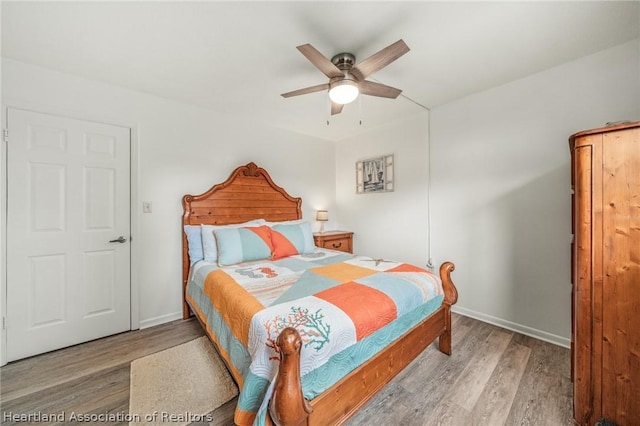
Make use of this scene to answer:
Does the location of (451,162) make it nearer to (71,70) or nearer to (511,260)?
(511,260)

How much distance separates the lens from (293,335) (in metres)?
0.99

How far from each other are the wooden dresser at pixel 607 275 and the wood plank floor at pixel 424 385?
0.29m

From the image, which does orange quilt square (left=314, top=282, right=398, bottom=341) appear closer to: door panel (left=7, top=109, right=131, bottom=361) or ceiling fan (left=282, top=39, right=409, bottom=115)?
ceiling fan (left=282, top=39, right=409, bottom=115)

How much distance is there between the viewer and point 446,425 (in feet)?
4.58

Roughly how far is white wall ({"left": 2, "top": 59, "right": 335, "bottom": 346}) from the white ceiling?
16 centimetres

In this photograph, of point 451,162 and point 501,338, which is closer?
point 501,338

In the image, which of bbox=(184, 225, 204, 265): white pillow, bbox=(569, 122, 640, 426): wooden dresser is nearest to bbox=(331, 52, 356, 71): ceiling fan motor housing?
bbox=(569, 122, 640, 426): wooden dresser

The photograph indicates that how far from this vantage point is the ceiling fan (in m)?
1.52

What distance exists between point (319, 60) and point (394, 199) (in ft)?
7.69

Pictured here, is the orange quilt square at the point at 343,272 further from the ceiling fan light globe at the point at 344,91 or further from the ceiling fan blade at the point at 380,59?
the ceiling fan blade at the point at 380,59

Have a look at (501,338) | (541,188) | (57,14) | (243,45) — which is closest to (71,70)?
(57,14)

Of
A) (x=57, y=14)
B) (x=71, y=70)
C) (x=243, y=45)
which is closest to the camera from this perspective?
(x=57, y=14)

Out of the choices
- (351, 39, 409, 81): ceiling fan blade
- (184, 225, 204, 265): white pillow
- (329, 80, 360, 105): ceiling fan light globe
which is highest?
(351, 39, 409, 81): ceiling fan blade

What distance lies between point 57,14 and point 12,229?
1.69m
